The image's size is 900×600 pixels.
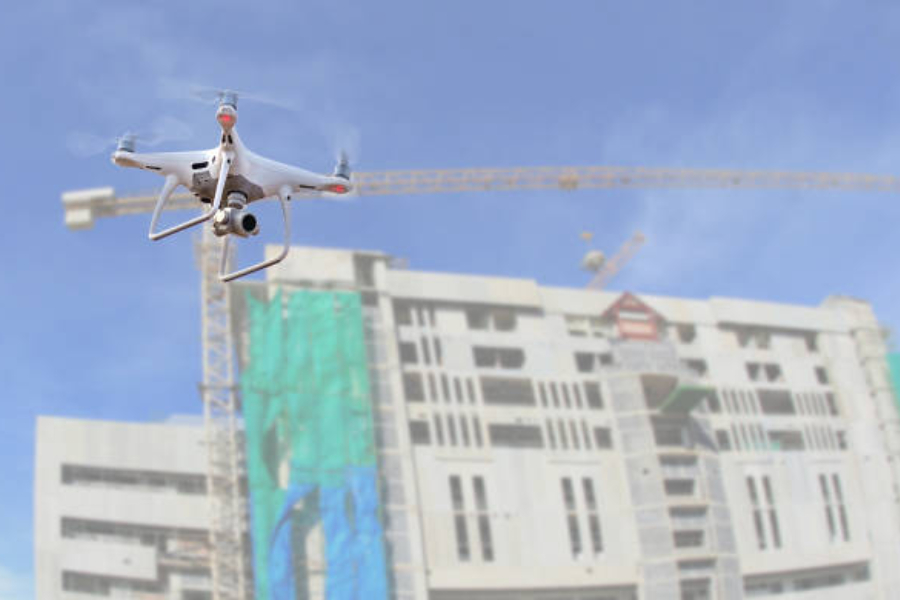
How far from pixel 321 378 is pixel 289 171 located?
91.2m

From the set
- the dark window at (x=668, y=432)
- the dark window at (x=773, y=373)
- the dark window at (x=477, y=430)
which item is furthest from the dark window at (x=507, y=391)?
the dark window at (x=773, y=373)

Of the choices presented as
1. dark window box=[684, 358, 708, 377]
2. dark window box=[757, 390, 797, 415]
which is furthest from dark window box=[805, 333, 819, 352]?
dark window box=[684, 358, 708, 377]

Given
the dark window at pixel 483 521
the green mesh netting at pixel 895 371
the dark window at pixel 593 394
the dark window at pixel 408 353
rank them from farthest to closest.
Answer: the green mesh netting at pixel 895 371
the dark window at pixel 593 394
the dark window at pixel 408 353
the dark window at pixel 483 521

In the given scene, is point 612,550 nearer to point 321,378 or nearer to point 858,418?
point 321,378

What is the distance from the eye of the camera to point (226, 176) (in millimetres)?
21156

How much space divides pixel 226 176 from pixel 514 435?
343 feet

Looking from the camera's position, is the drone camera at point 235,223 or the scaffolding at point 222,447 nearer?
the drone camera at point 235,223

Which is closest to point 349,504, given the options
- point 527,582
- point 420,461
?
point 420,461

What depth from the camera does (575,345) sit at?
129375 millimetres

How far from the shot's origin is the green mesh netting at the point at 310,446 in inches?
4092

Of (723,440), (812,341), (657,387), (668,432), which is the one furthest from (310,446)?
(812,341)

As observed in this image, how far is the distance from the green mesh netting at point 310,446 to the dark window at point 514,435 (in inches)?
681

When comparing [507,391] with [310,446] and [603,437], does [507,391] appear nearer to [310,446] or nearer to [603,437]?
[603,437]

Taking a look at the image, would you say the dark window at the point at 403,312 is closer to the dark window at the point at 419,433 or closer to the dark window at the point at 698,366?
the dark window at the point at 419,433
